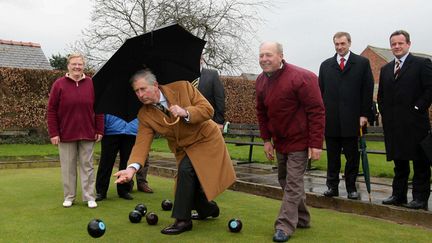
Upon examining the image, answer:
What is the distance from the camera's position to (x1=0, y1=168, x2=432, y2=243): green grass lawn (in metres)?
4.48

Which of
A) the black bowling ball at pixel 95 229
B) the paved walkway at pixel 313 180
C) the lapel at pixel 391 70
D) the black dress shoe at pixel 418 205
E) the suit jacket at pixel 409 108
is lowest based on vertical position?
the paved walkway at pixel 313 180

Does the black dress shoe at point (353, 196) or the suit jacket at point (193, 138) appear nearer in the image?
the suit jacket at point (193, 138)

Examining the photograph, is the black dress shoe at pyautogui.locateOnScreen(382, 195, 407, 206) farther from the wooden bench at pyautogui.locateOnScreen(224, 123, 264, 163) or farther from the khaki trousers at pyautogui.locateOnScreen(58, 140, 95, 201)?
the wooden bench at pyautogui.locateOnScreen(224, 123, 264, 163)

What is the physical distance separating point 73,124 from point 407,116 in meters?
4.01

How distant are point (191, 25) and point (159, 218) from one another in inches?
840

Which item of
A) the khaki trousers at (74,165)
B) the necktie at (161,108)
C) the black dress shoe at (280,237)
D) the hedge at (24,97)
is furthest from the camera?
the hedge at (24,97)

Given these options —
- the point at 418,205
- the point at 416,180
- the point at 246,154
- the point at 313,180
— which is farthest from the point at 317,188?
the point at 246,154

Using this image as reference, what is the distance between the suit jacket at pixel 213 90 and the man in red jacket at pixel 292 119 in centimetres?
208

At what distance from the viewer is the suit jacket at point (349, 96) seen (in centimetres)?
580

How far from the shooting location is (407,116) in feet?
17.5

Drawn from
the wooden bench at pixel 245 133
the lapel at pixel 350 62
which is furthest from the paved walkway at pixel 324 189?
the lapel at pixel 350 62

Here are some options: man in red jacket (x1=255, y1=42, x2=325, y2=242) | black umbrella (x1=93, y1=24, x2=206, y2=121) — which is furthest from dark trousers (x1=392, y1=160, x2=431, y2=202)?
black umbrella (x1=93, y1=24, x2=206, y2=121)

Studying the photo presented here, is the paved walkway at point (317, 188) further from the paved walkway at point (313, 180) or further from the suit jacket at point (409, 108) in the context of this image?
the suit jacket at point (409, 108)

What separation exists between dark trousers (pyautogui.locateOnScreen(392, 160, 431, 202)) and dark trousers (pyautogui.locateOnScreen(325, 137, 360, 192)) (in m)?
0.54
